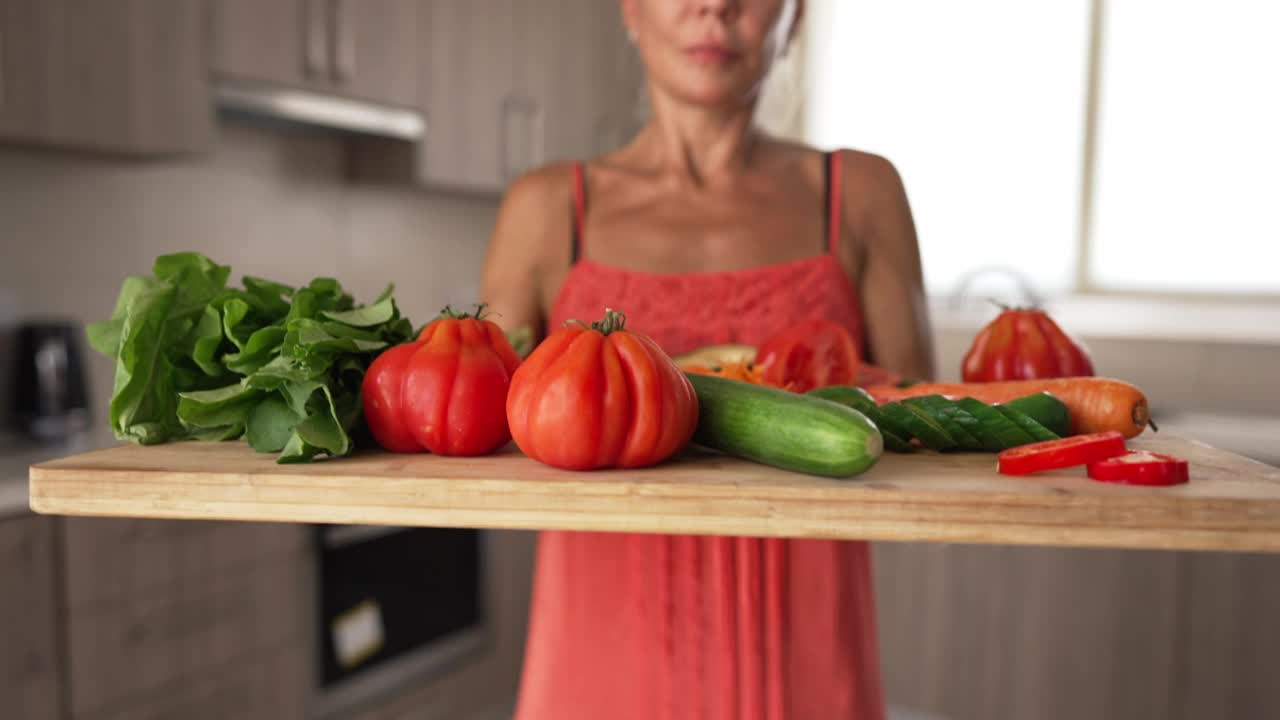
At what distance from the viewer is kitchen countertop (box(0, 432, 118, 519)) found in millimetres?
1998

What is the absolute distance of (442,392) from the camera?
804 millimetres

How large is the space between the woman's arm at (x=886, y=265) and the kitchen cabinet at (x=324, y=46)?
1.87m

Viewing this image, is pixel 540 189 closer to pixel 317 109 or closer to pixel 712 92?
pixel 712 92

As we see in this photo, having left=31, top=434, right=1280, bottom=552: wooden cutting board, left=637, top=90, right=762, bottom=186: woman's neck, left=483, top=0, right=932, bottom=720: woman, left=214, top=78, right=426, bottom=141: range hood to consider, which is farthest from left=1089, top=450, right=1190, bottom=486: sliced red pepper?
left=214, top=78, right=426, bottom=141: range hood

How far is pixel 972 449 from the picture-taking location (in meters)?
0.86

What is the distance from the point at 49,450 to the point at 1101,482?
7.57 feet

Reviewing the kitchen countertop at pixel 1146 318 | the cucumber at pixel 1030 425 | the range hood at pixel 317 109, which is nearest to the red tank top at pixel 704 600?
the cucumber at pixel 1030 425

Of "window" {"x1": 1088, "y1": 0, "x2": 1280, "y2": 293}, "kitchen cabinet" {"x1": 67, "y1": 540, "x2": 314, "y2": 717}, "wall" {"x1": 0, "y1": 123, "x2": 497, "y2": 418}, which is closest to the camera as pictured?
"kitchen cabinet" {"x1": 67, "y1": 540, "x2": 314, "y2": 717}

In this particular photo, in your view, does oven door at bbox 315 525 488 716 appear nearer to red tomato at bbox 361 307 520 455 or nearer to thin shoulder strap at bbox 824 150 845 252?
thin shoulder strap at bbox 824 150 845 252

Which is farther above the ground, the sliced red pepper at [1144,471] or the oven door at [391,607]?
the sliced red pepper at [1144,471]

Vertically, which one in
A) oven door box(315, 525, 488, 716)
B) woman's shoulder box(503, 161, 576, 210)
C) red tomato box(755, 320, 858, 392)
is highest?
woman's shoulder box(503, 161, 576, 210)

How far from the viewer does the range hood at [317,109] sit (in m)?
2.66

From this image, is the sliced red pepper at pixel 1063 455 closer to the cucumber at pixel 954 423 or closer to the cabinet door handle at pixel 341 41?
the cucumber at pixel 954 423

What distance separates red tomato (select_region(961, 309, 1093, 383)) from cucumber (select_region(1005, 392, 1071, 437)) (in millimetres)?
161
